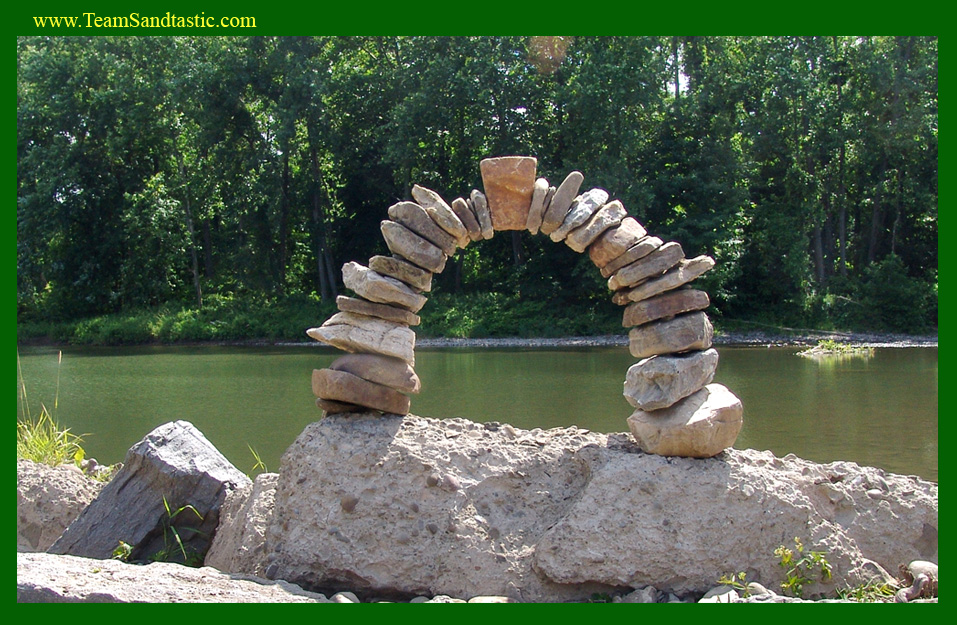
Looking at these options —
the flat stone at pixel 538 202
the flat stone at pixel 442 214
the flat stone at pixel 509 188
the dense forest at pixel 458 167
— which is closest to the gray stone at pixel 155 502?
the flat stone at pixel 442 214

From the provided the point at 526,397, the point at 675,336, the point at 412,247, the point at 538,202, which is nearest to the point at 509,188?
the point at 538,202

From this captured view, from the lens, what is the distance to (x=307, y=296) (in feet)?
108

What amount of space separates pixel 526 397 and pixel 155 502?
312 inches

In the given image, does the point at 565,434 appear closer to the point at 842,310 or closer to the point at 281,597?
the point at 281,597

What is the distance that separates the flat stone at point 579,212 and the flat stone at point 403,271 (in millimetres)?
879

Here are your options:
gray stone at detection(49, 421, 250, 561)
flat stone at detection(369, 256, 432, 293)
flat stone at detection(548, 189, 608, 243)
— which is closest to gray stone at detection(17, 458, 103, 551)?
gray stone at detection(49, 421, 250, 561)

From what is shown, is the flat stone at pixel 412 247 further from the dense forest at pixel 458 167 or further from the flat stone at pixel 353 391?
the dense forest at pixel 458 167

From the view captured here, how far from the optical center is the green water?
936 cm

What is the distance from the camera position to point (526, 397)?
13.0 meters

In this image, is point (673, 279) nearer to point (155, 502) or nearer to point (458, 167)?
point (155, 502)

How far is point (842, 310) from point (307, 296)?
1944 cm

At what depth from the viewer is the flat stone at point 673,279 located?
515cm

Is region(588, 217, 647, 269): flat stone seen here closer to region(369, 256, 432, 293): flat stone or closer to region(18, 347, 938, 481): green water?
region(369, 256, 432, 293): flat stone

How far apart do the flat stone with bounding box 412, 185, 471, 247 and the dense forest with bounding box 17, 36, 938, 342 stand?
20.8 metres
